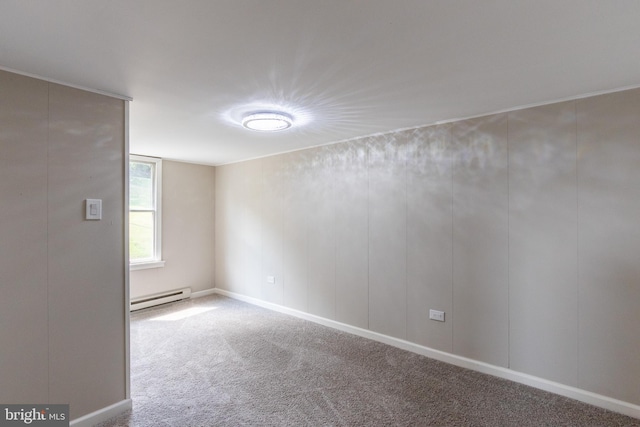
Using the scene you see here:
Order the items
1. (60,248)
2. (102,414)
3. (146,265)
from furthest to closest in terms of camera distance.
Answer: (146,265), (102,414), (60,248)

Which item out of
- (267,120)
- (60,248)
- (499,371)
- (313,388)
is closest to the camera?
(60,248)

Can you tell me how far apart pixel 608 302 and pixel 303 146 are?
324cm

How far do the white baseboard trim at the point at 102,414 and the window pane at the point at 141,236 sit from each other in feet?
9.29

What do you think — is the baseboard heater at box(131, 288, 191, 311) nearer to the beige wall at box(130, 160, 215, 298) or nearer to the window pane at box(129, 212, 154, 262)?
the beige wall at box(130, 160, 215, 298)

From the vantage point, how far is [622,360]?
2.13m

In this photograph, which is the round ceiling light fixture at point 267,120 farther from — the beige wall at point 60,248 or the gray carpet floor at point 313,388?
the gray carpet floor at point 313,388

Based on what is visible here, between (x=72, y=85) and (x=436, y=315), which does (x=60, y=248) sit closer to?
(x=72, y=85)

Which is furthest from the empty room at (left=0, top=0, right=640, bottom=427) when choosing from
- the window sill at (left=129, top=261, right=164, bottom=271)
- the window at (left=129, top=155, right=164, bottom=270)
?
the window at (left=129, top=155, right=164, bottom=270)

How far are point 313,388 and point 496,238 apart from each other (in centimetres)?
194

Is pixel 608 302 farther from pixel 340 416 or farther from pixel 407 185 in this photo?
pixel 340 416

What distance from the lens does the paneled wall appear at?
2.16 meters

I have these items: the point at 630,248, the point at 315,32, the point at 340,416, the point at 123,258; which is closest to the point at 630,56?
the point at 630,248

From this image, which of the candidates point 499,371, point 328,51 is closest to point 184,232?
point 328,51

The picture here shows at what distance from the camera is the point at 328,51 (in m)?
1.67
